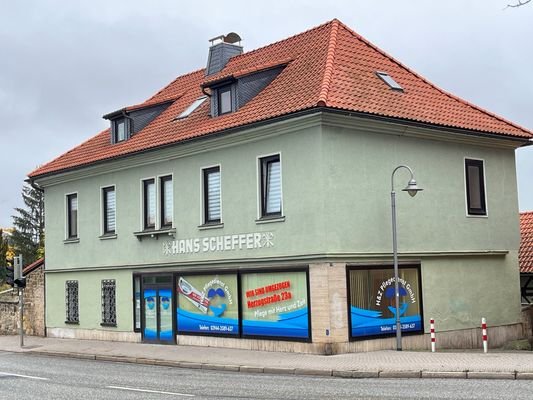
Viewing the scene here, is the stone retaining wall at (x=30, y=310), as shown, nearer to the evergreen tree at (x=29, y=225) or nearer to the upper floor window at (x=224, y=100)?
the upper floor window at (x=224, y=100)

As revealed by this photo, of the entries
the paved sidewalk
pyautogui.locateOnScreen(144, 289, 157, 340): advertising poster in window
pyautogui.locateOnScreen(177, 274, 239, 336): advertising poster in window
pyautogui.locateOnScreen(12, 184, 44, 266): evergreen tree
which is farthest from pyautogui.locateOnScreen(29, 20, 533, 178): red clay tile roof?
pyautogui.locateOnScreen(12, 184, 44, 266): evergreen tree

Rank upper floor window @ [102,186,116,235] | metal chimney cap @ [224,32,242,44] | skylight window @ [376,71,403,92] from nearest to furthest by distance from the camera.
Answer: skylight window @ [376,71,403,92]
upper floor window @ [102,186,116,235]
metal chimney cap @ [224,32,242,44]

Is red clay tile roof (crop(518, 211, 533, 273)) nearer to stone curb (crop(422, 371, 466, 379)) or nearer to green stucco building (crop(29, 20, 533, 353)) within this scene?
green stucco building (crop(29, 20, 533, 353))

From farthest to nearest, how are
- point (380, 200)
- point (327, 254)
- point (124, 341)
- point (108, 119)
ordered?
point (108, 119)
point (124, 341)
point (380, 200)
point (327, 254)

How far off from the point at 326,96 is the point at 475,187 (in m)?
6.80

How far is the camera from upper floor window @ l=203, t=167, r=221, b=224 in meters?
23.2

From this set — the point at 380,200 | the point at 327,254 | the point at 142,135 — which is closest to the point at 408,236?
the point at 380,200

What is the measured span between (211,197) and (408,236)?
590 cm

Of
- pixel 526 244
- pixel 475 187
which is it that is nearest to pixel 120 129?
pixel 475 187

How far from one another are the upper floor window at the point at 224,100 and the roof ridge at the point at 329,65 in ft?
10.6

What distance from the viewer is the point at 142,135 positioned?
26875 millimetres

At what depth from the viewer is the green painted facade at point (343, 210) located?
66.7 feet

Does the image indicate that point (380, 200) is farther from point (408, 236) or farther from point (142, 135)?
point (142, 135)

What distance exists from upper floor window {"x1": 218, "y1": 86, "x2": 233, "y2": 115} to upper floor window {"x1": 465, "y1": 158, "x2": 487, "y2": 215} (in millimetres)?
7344
